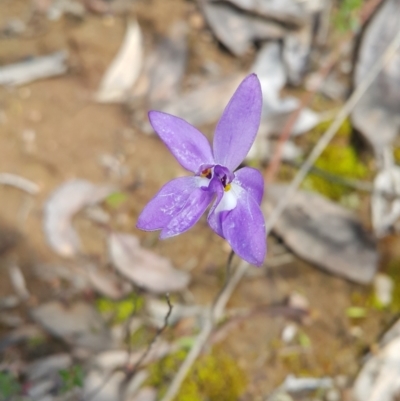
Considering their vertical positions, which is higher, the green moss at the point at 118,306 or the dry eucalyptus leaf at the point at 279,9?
the dry eucalyptus leaf at the point at 279,9

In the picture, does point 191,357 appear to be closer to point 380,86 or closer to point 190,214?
point 190,214

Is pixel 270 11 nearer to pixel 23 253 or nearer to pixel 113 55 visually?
pixel 113 55

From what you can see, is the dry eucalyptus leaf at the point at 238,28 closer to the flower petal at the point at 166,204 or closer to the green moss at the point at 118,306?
the green moss at the point at 118,306

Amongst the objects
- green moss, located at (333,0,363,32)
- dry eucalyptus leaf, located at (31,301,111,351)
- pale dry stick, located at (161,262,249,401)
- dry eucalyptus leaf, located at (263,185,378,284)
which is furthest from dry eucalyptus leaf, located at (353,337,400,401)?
green moss, located at (333,0,363,32)

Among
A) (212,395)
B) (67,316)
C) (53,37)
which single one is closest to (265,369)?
(212,395)

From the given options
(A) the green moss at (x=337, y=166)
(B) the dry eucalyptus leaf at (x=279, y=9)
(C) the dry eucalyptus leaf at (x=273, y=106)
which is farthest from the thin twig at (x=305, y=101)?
(B) the dry eucalyptus leaf at (x=279, y=9)

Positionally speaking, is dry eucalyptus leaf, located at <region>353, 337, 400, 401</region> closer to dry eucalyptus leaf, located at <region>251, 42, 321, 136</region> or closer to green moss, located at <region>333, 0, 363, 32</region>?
dry eucalyptus leaf, located at <region>251, 42, 321, 136</region>

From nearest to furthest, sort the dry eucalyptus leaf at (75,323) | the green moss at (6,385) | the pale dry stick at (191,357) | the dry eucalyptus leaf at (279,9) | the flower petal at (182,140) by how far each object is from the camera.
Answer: the flower petal at (182,140) → the green moss at (6,385) → the pale dry stick at (191,357) → the dry eucalyptus leaf at (75,323) → the dry eucalyptus leaf at (279,9)
